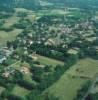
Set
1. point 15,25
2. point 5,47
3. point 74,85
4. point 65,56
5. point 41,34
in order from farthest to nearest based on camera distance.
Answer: point 15,25 < point 41,34 < point 5,47 < point 65,56 < point 74,85

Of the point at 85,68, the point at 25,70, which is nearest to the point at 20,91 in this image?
the point at 25,70

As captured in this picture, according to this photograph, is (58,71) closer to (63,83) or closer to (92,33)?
(63,83)

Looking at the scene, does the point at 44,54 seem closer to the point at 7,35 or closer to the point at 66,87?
the point at 66,87

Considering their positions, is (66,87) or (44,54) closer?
(66,87)

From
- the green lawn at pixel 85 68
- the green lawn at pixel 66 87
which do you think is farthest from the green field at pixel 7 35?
the green lawn at pixel 66 87

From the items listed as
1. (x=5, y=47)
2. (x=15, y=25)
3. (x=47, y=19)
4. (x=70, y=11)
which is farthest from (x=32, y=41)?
(x=70, y=11)

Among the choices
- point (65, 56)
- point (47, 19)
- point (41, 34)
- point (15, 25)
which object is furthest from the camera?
point (47, 19)
